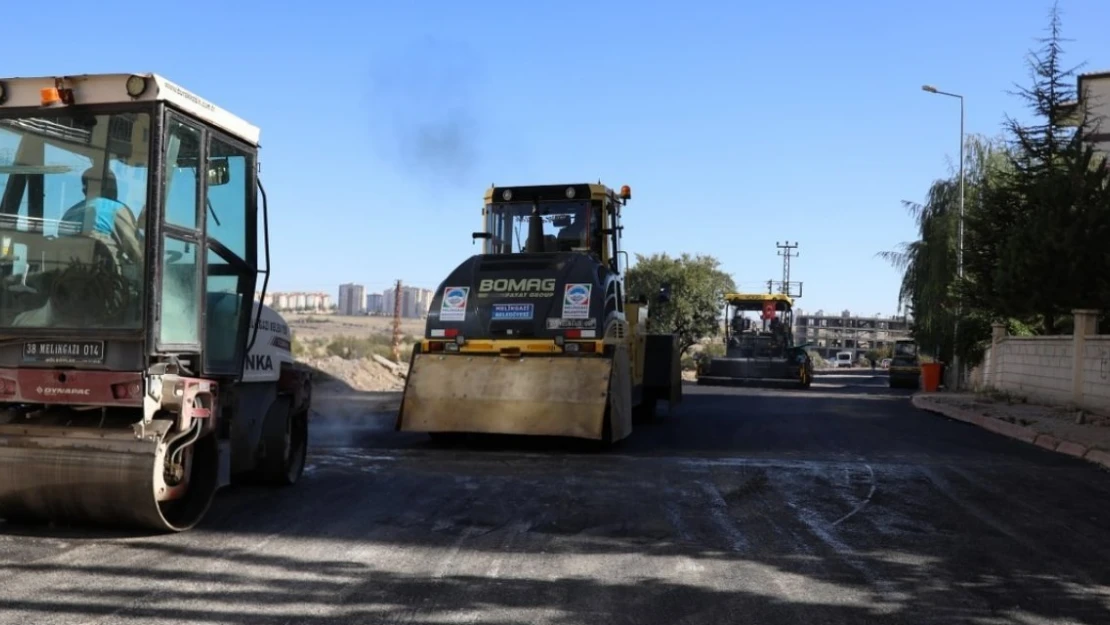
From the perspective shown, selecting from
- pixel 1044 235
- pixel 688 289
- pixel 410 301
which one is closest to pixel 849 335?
pixel 410 301

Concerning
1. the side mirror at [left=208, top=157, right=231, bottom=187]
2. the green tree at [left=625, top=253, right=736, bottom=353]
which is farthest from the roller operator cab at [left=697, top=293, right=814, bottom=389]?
the side mirror at [left=208, top=157, right=231, bottom=187]

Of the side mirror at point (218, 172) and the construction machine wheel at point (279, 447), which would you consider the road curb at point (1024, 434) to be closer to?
the construction machine wheel at point (279, 447)

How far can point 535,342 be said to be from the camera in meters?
12.4

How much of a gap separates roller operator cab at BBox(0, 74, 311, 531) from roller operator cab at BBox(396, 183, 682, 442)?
5.28 metres

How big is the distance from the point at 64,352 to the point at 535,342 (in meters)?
6.66

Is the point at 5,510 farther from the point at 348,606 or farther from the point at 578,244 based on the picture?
the point at 578,244

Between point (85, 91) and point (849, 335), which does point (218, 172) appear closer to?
point (85, 91)

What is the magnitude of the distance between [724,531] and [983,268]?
1986cm

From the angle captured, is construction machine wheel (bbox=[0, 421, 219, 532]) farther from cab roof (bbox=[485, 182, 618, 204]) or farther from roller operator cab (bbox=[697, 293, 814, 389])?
roller operator cab (bbox=[697, 293, 814, 389])

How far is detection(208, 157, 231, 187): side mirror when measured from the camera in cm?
708

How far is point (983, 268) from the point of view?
2467cm

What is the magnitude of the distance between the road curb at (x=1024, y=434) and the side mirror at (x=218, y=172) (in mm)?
10208

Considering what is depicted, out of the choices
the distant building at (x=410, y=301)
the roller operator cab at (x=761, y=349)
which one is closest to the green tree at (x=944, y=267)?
the roller operator cab at (x=761, y=349)

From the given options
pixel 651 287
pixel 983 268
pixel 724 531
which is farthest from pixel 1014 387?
pixel 651 287
